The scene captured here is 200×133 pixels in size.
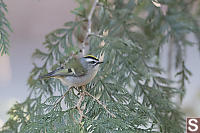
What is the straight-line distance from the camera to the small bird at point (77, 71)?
3.23 feet

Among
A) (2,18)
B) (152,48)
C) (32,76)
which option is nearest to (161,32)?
(152,48)

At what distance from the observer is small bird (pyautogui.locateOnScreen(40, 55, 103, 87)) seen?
984mm

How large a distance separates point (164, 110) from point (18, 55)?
319cm

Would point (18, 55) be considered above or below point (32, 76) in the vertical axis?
above

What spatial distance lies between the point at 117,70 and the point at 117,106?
0.83 ft

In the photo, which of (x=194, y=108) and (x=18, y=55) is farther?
(x=18, y=55)

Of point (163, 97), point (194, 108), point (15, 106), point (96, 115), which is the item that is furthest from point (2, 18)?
point (194, 108)

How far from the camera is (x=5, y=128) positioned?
1.16 m

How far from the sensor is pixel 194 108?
5.81 ft

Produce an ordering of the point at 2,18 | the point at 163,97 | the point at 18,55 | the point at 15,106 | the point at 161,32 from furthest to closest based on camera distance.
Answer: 1. the point at 18,55
2. the point at 161,32
3. the point at 15,106
4. the point at 163,97
5. the point at 2,18

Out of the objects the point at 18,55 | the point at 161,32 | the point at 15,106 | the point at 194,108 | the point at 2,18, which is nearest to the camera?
the point at 2,18

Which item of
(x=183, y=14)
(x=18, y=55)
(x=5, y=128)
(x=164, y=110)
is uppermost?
(x=18, y=55)

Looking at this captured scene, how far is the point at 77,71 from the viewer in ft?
3.43

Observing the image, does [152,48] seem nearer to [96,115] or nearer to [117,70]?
[117,70]
